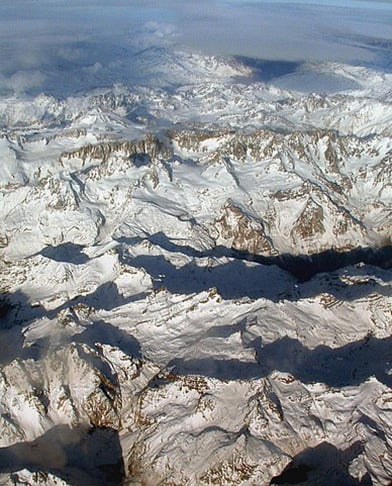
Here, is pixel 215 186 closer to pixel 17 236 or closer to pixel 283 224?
pixel 283 224

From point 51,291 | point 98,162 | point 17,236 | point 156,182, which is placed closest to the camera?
point 51,291

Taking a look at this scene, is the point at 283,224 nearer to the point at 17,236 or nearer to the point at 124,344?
the point at 17,236

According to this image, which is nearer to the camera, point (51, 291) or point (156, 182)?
point (51, 291)

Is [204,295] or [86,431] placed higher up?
[204,295]

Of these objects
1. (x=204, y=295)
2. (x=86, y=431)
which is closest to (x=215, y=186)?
(x=204, y=295)

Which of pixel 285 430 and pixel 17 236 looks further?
pixel 17 236

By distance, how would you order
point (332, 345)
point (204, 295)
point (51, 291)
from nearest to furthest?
1. point (332, 345)
2. point (204, 295)
3. point (51, 291)

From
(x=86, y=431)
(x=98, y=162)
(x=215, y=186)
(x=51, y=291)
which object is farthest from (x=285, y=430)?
(x=98, y=162)

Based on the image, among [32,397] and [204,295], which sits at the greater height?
[204,295]

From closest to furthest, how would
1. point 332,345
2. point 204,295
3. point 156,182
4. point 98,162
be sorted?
point 332,345, point 204,295, point 156,182, point 98,162
